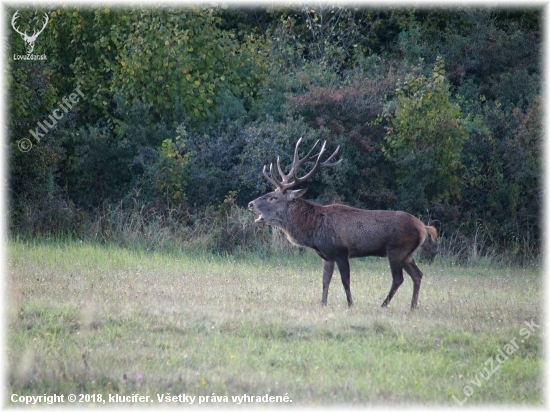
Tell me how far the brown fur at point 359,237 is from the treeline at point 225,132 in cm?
529

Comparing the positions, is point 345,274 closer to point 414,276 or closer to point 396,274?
point 396,274

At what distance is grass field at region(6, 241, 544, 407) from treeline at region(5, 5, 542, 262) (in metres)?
4.67

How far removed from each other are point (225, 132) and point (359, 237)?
30.0 ft

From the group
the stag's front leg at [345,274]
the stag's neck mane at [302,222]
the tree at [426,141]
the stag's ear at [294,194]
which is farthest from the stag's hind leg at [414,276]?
the tree at [426,141]

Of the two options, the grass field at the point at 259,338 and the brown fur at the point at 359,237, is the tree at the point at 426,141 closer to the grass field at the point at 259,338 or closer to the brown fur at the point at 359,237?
the grass field at the point at 259,338

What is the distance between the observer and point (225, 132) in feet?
67.8

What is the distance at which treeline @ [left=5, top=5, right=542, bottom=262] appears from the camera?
18.4 metres

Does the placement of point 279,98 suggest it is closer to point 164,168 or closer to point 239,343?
point 164,168

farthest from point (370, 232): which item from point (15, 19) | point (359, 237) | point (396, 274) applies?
point (15, 19)

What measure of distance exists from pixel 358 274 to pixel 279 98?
23.3ft

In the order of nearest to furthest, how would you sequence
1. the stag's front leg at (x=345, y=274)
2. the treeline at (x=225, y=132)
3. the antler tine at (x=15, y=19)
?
the stag's front leg at (x=345, y=274) → the antler tine at (x=15, y=19) → the treeline at (x=225, y=132)

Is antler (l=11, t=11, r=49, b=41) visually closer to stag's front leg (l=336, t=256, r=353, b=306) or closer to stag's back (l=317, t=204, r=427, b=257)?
stag's back (l=317, t=204, r=427, b=257)

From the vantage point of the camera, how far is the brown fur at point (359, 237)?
472 inches

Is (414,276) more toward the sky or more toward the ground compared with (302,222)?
more toward the ground
